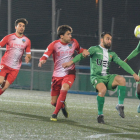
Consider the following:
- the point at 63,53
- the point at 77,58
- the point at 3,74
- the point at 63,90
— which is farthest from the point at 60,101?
the point at 3,74

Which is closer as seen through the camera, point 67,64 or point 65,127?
point 65,127

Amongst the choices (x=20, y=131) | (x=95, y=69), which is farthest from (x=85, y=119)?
(x=20, y=131)

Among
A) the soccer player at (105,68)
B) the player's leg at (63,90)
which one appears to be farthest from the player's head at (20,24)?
the soccer player at (105,68)

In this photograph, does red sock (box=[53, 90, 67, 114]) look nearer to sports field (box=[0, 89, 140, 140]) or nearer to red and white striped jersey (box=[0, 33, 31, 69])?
sports field (box=[0, 89, 140, 140])

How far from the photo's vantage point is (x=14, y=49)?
859 centimetres

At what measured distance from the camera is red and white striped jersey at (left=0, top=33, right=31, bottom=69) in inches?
336

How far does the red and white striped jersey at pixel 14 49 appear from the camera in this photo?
8.52 m

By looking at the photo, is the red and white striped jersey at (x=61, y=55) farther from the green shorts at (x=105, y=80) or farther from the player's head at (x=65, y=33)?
the green shorts at (x=105, y=80)

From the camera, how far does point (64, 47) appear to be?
7066 mm

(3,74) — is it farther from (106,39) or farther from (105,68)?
(106,39)

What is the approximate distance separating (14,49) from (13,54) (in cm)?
10

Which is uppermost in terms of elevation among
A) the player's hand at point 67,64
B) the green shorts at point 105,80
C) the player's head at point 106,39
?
the player's head at point 106,39

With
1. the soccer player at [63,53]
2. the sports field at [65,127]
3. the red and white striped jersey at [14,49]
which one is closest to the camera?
the sports field at [65,127]

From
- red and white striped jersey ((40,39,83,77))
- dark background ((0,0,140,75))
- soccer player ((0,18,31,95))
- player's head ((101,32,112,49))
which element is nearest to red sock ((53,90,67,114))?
red and white striped jersey ((40,39,83,77))
